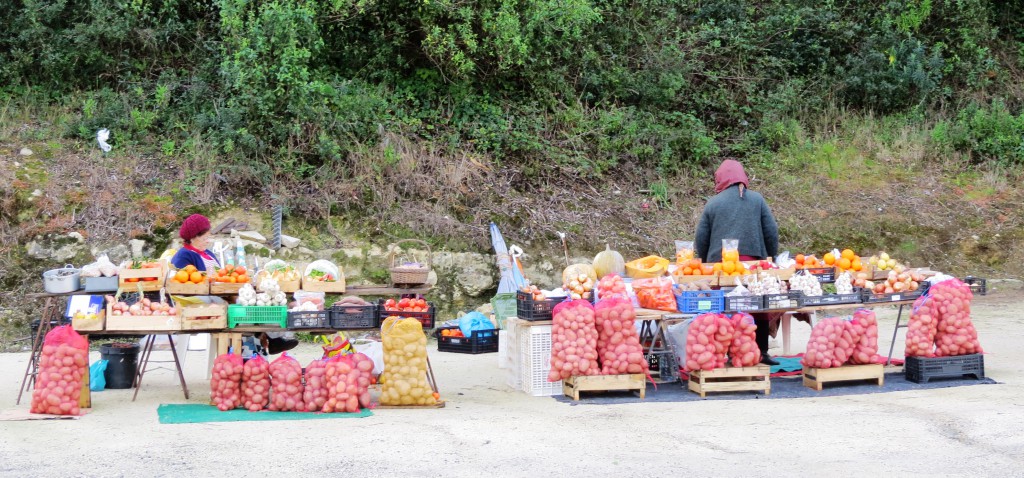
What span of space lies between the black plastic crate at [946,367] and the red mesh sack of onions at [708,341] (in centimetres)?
179

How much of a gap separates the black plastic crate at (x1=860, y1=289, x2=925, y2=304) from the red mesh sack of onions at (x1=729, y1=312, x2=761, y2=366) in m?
1.14

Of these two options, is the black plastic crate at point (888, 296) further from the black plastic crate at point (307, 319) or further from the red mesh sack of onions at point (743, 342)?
the black plastic crate at point (307, 319)

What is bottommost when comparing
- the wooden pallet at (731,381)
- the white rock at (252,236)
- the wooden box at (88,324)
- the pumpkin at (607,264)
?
the wooden pallet at (731,381)

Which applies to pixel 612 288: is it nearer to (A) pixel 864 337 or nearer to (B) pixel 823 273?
(B) pixel 823 273

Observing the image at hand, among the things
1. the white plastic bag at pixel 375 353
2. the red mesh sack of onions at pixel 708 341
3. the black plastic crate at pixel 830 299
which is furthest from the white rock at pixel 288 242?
the black plastic crate at pixel 830 299

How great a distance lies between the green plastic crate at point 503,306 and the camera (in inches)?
460

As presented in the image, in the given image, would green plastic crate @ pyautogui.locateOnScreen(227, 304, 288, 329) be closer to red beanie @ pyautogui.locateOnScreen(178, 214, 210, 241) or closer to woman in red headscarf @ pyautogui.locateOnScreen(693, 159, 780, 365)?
red beanie @ pyautogui.locateOnScreen(178, 214, 210, 241)

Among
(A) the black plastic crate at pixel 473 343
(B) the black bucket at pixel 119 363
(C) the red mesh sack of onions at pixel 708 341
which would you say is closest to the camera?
(C) the red mesh sack of onions at pixel 708 341

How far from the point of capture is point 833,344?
8.76 metres

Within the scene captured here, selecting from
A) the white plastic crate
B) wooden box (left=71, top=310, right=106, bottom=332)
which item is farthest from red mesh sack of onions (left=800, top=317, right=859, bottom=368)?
wooden box (left=71, top=310, right=106, bottom=332)

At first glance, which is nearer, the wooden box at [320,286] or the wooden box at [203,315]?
the wooden box at [203,315]

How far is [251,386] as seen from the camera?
7.87 meters

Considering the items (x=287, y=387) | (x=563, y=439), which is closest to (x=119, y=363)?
(x=287, y=387)

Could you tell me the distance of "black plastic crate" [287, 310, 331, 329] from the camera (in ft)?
26.1
